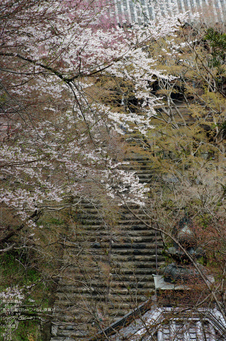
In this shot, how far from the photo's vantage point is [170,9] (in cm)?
1342

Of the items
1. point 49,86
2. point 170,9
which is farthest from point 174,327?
point 170,9

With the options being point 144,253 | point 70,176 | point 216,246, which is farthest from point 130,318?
point 144,253

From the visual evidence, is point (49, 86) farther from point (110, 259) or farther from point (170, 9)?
point (170, 9)

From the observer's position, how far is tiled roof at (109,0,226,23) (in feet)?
44.7

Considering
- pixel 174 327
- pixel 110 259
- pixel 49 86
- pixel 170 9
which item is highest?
pixel 170 9

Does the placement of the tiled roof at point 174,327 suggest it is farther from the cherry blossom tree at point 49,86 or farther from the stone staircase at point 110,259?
the stone staircase at point 110,259

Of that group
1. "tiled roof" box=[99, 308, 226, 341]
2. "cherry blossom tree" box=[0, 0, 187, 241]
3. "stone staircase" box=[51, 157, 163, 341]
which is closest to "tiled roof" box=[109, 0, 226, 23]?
"cherry blossom tree" box=[0, 0, 187, 241]

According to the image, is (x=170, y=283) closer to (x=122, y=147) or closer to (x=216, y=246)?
(x=216, y=246)

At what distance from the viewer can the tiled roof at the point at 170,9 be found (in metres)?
13.6

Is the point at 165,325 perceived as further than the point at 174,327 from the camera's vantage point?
No

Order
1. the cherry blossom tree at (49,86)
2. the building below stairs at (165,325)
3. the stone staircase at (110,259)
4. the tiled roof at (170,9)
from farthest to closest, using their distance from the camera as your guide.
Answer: the tiled roof at (170,9), the stone staircase at (110,259), the cherry blossom tree at (49,86), the building below stairs at (165,325)

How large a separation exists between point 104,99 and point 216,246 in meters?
8.32

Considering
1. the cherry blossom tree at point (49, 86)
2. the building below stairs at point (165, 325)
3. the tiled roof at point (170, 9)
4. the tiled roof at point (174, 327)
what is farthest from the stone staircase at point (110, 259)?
the tiled roof at point (170, 9)

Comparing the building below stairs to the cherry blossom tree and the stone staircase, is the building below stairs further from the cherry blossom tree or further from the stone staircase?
the stone staircase
